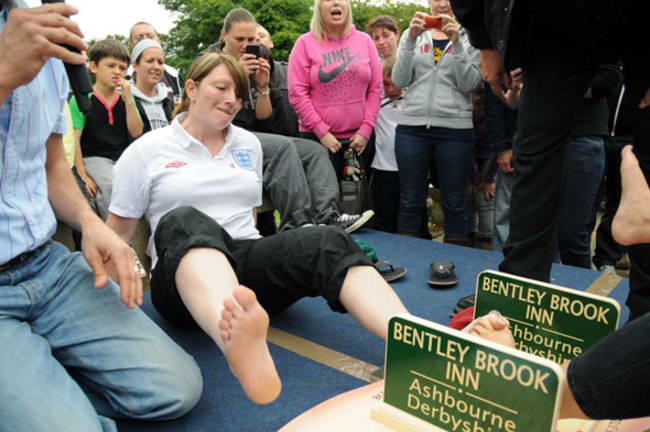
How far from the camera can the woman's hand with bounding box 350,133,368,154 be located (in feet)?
10.0

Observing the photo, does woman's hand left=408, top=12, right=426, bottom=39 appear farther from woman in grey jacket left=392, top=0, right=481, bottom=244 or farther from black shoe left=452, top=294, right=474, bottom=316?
black shoe left=452, top=294, right=474, bottom=316

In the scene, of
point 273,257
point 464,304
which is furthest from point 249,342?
point 464,304

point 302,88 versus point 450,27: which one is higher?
point 450,27

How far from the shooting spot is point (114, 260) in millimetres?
1260

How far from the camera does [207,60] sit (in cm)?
183

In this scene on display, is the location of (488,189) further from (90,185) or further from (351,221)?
(90,185)

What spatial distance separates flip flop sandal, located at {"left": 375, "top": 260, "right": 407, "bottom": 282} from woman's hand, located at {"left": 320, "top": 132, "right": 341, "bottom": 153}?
0.89m

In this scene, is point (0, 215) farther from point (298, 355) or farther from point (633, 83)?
point (633, 83)

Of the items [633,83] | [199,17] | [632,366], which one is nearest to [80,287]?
[632,366]

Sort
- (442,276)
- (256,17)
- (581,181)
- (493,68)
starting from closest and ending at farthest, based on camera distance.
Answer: (493,68)
(442,276)
(581,181)
(256,17)

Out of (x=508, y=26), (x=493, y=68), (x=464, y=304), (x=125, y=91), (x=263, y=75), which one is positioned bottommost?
(x=464, y=304)

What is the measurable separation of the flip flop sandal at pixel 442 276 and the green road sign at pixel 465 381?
128 centimetres

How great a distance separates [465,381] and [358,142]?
2.30 meters

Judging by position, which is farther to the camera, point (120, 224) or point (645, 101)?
point (120, 224)
